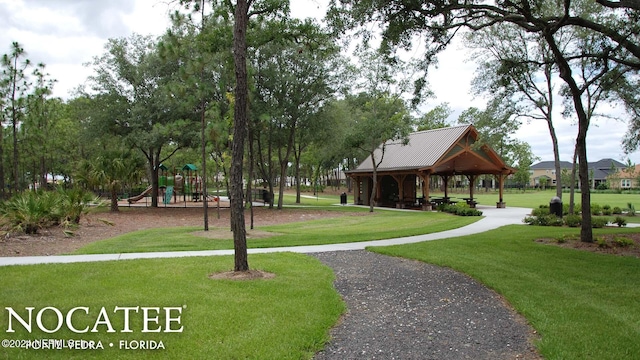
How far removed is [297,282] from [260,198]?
3682 cm

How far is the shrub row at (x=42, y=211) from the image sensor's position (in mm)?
12766

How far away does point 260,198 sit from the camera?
43.5 meters

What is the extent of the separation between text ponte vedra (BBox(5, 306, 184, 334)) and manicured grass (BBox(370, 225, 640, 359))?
13.4 feet

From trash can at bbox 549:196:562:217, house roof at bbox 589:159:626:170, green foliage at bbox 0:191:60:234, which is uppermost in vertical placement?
house roof at bbox 589:159:626:170

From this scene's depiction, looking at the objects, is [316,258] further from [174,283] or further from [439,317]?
[439,317]

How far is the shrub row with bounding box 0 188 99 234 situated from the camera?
1277cm

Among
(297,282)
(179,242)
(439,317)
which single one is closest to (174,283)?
(297,282)

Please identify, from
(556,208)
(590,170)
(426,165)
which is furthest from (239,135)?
(590,170)

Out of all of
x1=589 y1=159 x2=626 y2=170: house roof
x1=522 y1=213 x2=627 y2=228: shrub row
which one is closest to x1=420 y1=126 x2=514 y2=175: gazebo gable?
x1=522 y1=213 x2=627 y2=228: shrub row

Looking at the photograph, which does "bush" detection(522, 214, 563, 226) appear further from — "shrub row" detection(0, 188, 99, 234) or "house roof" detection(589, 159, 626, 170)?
"house roof" detection(589, 159, 626, 170)

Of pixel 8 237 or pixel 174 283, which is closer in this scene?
pixel 174 283

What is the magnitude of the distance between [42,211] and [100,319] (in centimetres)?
1039

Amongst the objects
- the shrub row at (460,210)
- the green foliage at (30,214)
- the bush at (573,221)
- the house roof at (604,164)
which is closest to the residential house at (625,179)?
the house roof at (604,164)

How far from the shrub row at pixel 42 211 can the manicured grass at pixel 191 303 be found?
18.3ft
